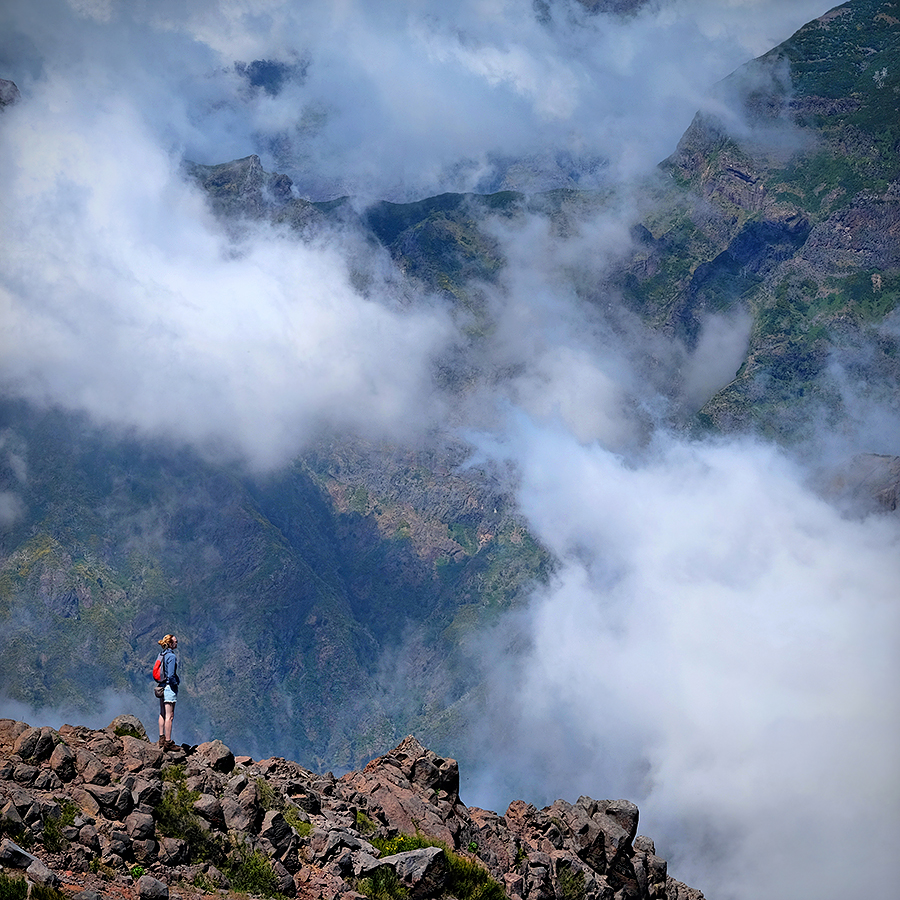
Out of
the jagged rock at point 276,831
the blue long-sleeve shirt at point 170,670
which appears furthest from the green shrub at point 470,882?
the blue long-sleeve shirt at point 170,670

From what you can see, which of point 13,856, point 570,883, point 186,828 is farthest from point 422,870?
point 13,856

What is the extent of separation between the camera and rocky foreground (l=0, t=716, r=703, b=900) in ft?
144

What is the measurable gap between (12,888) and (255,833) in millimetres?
12473

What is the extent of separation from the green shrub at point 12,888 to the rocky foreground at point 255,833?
0.50 m

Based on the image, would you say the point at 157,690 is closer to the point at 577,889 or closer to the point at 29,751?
the point at 29,751

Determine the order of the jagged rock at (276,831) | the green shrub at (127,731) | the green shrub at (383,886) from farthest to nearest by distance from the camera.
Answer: the green shrub at (127,731), the jagged rock at (276,831), the green shrub at (383,886)

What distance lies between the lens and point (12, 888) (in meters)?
38.6

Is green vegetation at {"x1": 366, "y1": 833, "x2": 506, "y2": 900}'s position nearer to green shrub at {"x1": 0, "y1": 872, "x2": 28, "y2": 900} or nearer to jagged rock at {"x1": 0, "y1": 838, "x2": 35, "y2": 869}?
jagged rock at {"x1": 0, "y1": 838, "x2": 35, "y2": 869}

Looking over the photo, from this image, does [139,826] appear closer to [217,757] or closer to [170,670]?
[217,757]

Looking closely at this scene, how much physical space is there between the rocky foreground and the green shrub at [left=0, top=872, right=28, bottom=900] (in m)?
0.50

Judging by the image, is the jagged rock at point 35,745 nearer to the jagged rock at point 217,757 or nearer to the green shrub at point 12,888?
the jagged rock at point 217,757

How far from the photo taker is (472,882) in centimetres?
5128

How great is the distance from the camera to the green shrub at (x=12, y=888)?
38.3 metres

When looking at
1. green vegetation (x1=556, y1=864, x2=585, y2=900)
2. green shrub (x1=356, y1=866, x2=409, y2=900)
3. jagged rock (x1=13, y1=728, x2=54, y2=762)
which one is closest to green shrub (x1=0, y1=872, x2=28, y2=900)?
jagged rock (x1=13, y1=728, x2=54, y2=762)
